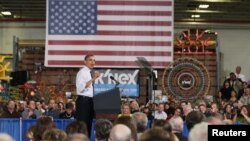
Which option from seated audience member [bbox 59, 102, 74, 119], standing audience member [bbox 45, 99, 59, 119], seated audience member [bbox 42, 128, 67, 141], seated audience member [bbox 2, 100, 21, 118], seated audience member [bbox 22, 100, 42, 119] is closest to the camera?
seated audience member [bbox 42, 128, 67, 141]

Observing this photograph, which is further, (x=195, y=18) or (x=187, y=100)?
(x=195, y=18)

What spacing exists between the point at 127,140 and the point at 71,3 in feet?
36.4

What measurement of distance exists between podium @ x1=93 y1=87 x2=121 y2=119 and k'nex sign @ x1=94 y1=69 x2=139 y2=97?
729 centimetres

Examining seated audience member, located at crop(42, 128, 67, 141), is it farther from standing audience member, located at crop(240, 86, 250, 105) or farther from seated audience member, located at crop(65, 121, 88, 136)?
standing audience member, located at crop(240, 86, 250, 105)

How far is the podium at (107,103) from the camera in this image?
367 inches

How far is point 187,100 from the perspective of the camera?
56.3 ft

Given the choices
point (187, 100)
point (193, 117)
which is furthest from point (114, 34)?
point (193, 117)

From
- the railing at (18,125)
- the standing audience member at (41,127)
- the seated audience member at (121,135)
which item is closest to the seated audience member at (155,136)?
the seated audience member at (121,135)

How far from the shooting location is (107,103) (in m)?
9.42

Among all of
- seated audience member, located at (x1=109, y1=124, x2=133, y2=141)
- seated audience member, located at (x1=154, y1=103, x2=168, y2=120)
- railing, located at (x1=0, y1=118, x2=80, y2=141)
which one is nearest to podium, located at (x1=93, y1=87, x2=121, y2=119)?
railing, located at (x1=0, y1=118, x2=80, y2=141)

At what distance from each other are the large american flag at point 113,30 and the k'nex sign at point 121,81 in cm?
→ 200

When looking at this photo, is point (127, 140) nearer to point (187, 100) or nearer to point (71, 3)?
point (71, 3)

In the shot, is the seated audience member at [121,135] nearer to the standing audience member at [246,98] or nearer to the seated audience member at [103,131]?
the seated audience member at [103,131]

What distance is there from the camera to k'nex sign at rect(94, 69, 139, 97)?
670 inches
